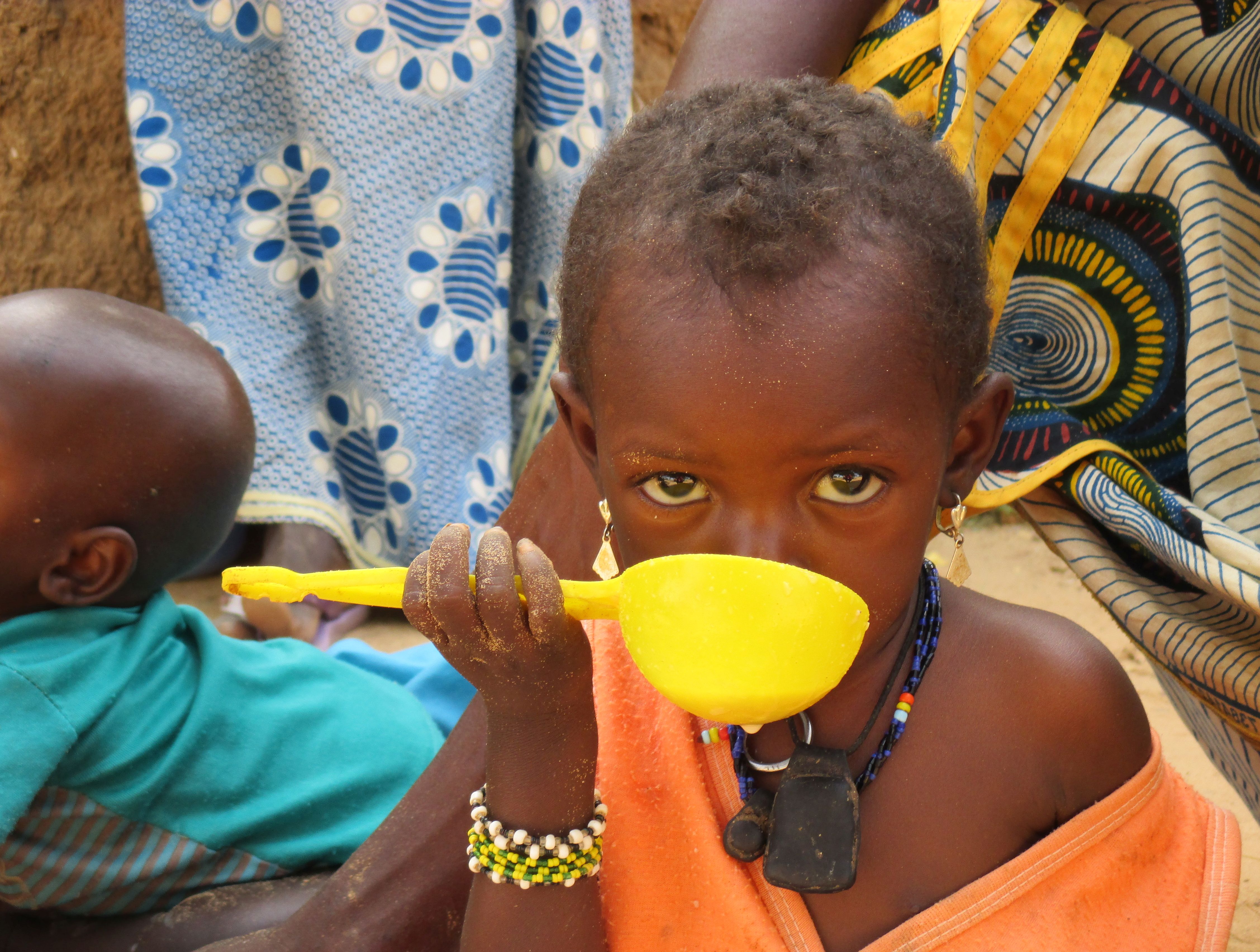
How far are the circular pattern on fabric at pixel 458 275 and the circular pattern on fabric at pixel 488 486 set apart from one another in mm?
224

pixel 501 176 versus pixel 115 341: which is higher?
pixel 115 341

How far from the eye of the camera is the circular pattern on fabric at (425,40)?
8.75 ft

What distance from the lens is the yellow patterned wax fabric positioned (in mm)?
1221

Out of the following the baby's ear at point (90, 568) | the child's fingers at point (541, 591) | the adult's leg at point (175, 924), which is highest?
the child's fingers at point (541, 591)

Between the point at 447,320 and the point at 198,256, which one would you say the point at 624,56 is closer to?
the point at 447,320

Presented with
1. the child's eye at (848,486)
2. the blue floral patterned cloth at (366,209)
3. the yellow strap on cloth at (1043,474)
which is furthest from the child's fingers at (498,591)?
the blue floral patterned cloth at (366,209)

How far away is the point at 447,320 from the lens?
282 cm

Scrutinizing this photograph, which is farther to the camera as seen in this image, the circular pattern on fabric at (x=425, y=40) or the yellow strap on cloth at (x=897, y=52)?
the circular pattern on fabric at (x=425, y=40)

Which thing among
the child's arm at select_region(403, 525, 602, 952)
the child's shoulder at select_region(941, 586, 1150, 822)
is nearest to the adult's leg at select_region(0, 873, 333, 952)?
the child's arm at select_region(403, 525, 602, 952)

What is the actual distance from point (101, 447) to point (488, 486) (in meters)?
1.47

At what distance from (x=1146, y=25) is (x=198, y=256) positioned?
213 centimetres

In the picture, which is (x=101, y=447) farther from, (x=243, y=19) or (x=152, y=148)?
(x=243, y=19)

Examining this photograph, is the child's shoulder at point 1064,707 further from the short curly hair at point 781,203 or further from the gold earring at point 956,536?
the short curly hair at point 781,203

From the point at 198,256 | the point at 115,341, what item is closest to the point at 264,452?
the point at 198,256
